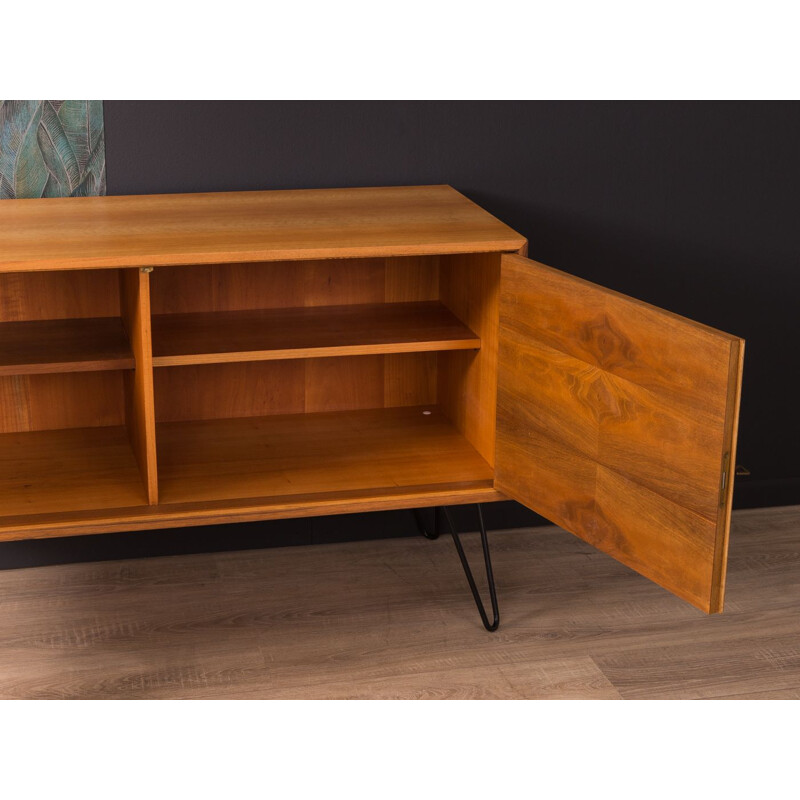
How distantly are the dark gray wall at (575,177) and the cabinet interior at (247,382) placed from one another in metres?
0.26

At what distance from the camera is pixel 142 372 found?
98.0 inches

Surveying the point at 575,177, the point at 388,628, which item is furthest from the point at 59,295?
the point at 575,177

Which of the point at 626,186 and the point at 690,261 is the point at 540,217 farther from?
the point at 690,261

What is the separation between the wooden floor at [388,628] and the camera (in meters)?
2.67

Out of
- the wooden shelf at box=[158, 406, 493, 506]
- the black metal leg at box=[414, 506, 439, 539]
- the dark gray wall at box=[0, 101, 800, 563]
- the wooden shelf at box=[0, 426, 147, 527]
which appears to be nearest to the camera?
the wooden shelf at box=[0, 426, 147, 527]

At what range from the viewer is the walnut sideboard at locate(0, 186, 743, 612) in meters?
2.25

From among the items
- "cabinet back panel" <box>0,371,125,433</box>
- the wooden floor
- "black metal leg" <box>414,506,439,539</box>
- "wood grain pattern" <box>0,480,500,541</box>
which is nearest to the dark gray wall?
"black metal leg" <box>414,506,439,539</box>

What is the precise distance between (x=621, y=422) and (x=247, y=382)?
44.0 inches

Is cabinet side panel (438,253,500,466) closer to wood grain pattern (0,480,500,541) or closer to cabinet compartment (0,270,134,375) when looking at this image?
wood grain pattern (0,480,500,541)

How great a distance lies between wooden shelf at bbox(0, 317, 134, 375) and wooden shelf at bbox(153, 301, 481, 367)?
0.32 ft

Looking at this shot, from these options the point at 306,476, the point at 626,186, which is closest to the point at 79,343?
the point at 306,476

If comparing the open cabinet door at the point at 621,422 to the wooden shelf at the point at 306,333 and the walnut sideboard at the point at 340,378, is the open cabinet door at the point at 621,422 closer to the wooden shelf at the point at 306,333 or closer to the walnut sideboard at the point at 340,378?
the walnut sideboard at the point at 340,378

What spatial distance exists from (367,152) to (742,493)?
4.96 feet

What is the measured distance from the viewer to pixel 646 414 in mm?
2246
